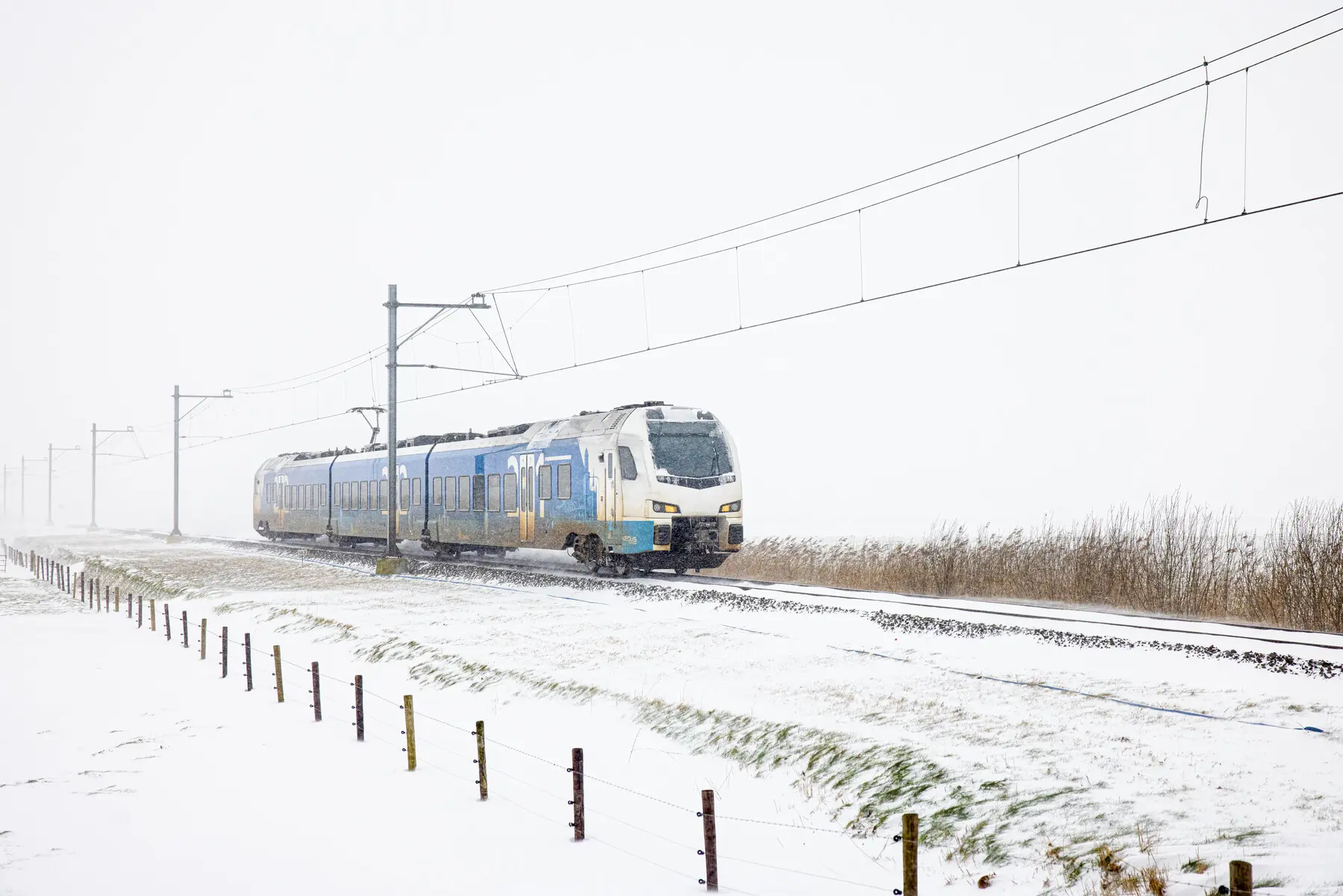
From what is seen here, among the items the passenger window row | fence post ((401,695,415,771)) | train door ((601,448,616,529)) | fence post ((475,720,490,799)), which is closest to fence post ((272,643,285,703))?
fence post ((401,695,415,771))

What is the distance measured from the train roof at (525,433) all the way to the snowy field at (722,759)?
21.9 ft

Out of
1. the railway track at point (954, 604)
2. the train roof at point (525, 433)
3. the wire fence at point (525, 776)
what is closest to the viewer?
the wire fence at point (525, 776)

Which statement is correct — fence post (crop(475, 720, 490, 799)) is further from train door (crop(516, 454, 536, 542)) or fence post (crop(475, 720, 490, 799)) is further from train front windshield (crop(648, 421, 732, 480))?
train door (crop(516, 454, 536, 542))

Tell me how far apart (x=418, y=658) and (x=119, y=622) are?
1320 cm

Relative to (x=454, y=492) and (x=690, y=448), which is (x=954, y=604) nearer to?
(x=690, y=448)

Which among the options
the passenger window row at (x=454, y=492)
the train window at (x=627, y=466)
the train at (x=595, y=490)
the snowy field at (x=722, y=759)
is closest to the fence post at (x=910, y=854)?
the snowy field at (x=722, y=759)

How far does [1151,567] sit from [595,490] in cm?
1123

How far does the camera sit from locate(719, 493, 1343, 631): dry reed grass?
581 inches

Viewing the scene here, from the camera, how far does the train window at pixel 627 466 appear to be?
22.7m

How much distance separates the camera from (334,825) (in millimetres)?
9797

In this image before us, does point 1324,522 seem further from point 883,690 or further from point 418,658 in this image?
point 418,658

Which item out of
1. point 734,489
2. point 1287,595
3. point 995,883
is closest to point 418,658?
point 734,489

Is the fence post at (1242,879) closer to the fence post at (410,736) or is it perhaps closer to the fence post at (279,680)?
the fence post at (410,736)

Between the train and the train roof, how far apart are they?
0.13ft
